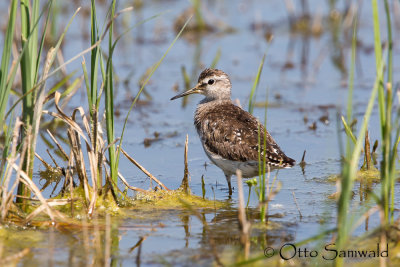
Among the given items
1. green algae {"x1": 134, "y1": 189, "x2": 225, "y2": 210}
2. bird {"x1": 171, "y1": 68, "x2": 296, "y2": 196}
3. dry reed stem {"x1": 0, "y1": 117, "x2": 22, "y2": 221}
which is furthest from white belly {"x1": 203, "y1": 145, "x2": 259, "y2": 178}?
dry reed stem {"x1": 0, "y1": 117, "x2": 22, "y2": 221}

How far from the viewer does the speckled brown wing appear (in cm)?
643

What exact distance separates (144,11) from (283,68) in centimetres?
405

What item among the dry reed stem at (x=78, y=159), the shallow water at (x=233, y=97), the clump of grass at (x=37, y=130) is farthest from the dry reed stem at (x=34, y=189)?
the dry reed stem at (x=78, y=159)

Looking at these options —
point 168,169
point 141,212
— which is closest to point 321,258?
point 141,212

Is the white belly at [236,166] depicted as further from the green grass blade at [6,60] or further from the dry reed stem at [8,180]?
the green grass blade at [6,60]

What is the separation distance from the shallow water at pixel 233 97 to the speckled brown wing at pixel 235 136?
0.41m

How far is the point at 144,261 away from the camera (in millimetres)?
4719

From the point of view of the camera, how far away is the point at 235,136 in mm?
6711

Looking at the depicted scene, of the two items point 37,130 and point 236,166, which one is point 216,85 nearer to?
point 236,166

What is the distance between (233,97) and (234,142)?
12.6 feet

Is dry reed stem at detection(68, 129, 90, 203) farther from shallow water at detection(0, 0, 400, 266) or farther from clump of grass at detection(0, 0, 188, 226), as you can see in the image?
shallow water at detection(0, 0, 400, 266)

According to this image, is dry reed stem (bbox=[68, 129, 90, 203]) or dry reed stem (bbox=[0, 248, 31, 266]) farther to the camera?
dry reed stem (bbox=[68, 129, 90, 203])

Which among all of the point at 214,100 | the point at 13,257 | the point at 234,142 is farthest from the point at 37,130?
the point at 214,100

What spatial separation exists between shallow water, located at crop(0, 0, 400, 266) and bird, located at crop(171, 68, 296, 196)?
315mm
